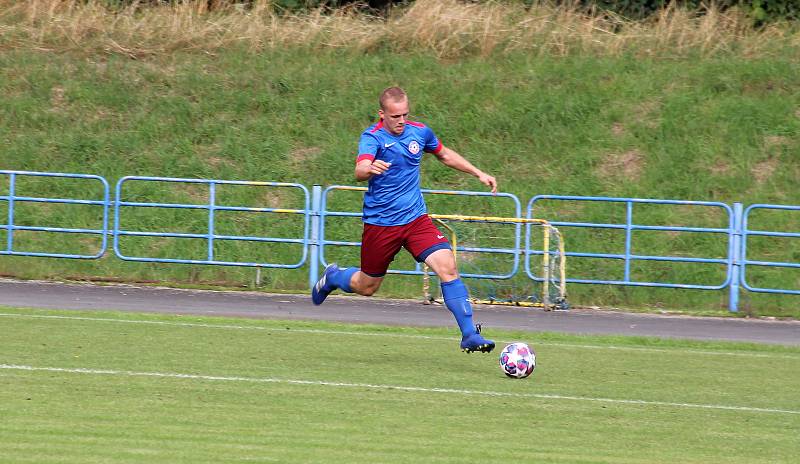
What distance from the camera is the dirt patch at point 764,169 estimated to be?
2056 cm

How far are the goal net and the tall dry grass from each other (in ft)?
26.0

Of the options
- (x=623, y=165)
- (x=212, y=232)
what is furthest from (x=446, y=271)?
(x=623, y=165)

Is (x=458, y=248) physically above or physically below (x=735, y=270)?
above

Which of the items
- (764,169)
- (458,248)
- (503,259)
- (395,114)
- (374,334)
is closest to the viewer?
(395,114)

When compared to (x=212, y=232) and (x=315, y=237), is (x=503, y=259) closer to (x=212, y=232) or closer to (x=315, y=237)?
(x=315, y=237)

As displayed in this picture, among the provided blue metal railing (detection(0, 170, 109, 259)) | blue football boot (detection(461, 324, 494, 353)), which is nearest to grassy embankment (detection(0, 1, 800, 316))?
blue metal railing (detection(0, 170, 109, 259))

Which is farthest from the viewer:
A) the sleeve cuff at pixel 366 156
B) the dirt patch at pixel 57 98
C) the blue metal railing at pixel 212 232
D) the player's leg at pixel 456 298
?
the dirt patch at pixel 57 98

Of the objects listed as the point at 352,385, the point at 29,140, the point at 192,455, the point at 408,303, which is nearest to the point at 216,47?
the point at 29,140

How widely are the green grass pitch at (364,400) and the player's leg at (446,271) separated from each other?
350 millimetres

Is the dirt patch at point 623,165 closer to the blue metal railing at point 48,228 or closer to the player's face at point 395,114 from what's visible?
the blue metal railing at point 48,228

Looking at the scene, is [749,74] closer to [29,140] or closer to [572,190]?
[572,190]

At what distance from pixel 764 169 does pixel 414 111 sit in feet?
21.1

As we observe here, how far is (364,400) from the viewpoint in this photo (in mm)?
8500

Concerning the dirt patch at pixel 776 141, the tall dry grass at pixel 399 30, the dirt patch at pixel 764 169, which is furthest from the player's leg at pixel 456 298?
the tall dry grass at pixel 399 30
